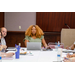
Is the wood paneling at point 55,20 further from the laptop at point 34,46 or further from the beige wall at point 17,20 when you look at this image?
the laptop at point 34,46

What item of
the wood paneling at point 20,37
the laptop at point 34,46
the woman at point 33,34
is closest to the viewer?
the laptop at point 34,46

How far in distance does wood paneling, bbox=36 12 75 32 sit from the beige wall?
31 cm

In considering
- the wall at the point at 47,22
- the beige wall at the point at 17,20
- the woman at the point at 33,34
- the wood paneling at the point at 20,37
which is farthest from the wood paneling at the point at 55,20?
the woman at the point at 33,34

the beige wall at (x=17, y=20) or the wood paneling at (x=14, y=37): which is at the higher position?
the beige wall at (x=17, y=20)

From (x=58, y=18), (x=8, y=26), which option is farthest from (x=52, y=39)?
(x=8, y=26)

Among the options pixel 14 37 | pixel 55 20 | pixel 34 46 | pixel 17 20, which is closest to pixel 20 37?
pixel 14 37

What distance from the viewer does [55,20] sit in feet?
15.3

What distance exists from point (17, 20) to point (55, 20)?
4.84 ft

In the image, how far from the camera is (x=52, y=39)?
15.3 feet

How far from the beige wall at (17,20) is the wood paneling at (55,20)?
0.31 meters

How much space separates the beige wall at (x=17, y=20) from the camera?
15.4 feet

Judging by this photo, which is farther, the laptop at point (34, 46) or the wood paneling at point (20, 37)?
the wood paneling at point (20, 37)
